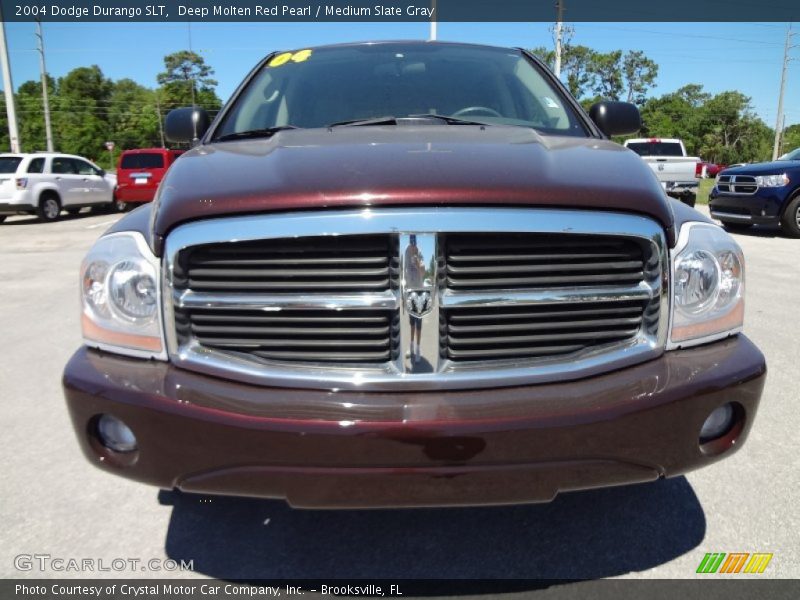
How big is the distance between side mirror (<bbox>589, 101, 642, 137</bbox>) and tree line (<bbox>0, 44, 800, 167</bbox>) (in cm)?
7293

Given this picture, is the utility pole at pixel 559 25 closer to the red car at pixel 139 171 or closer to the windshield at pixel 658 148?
the windshield at pixel 658 148

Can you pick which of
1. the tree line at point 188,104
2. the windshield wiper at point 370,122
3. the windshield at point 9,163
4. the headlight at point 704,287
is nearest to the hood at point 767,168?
the windshield wiper at point 370,122

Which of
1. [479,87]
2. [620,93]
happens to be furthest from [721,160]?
[479,87]

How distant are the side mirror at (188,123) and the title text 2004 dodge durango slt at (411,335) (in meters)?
1.33

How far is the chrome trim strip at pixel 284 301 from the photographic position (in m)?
1.71

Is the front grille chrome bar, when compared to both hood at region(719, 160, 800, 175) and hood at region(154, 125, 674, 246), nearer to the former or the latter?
hood at region(154, 125, 674, 246)

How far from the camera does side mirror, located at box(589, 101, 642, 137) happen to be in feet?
10.0

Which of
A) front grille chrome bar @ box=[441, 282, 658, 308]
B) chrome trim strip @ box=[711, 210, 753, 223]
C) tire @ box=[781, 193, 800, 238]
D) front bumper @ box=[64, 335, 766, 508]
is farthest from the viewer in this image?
chrome trim strip @ box=[711, 210, 753, 223]

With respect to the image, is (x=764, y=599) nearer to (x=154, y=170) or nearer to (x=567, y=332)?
(x=567, y=332)

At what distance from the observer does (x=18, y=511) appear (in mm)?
2430

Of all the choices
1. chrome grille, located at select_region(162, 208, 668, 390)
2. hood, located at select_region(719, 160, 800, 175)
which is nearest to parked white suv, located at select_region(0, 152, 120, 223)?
hood, located at select_region(719, 160, 800, 175)

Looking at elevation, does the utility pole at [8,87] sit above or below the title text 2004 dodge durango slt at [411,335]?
above
